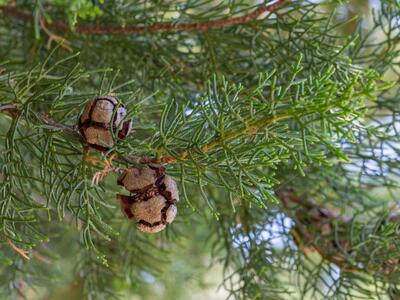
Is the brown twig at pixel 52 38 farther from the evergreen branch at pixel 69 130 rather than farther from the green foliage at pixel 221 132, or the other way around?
the evergreen branch at pixel 69 130

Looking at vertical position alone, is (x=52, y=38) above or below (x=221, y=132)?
above

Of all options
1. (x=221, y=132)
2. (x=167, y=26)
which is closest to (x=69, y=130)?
(x=221, y=132)

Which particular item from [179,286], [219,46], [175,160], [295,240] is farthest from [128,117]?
[179,286]

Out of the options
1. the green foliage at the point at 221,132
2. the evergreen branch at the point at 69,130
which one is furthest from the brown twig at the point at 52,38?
the evergreen branch at the point at 69,130

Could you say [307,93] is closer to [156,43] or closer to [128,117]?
[128,117]

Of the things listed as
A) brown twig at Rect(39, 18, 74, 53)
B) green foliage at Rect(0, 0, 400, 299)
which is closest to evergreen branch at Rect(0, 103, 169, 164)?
green foliage at Rect(0, 0, 400, 299)

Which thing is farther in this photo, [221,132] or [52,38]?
[52,38]

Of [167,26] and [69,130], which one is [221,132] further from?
[167,26]

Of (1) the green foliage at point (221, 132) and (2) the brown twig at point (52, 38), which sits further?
(2) the brown twig at point (52, 38)
